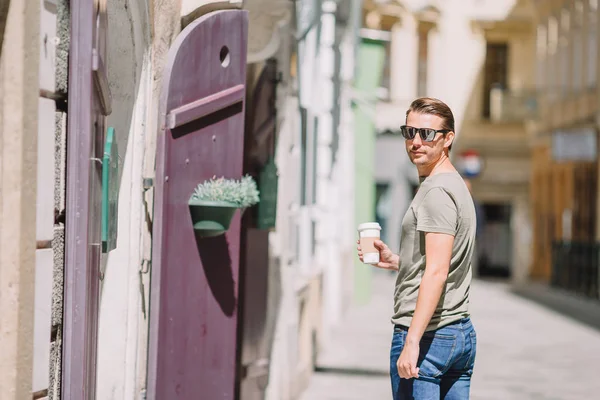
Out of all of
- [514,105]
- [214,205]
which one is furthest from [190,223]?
[514,105]

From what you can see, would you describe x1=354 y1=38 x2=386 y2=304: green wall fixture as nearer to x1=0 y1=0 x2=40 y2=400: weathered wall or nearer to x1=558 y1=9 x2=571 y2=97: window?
x1=558 y1=9 x2=571 y2=97: window

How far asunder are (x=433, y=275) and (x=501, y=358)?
10083mm

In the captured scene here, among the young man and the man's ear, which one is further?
the man's ear

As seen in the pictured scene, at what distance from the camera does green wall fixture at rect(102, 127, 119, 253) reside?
195 inches

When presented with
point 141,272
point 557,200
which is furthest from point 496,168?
point 141,272

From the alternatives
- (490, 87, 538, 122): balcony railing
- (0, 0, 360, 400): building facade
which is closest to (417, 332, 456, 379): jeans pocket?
Result: (0, 0, 360, 400): building facade

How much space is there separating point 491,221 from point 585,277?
36.3 feet

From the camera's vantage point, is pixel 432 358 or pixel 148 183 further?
pixel 148 183

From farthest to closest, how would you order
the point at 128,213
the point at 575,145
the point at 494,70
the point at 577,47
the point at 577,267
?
the point at 494,70 < the point at 577,47 < the point at 575,145 < the point at 577,267 < the point at 128,213

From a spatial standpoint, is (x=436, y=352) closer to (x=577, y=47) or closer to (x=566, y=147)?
(x=566, y=147)

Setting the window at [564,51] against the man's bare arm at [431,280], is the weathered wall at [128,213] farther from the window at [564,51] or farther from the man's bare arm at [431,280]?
the window at [564,51]

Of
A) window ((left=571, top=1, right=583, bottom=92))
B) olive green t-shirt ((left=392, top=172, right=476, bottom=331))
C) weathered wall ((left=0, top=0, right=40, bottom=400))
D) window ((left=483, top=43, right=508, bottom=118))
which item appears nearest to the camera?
weathered wall ((left=0, top=0, right=40, bottom=400))

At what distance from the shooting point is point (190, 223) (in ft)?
20.1

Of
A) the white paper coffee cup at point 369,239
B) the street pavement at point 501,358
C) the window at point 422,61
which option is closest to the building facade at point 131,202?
the white paper coffee cup at point 369,239
